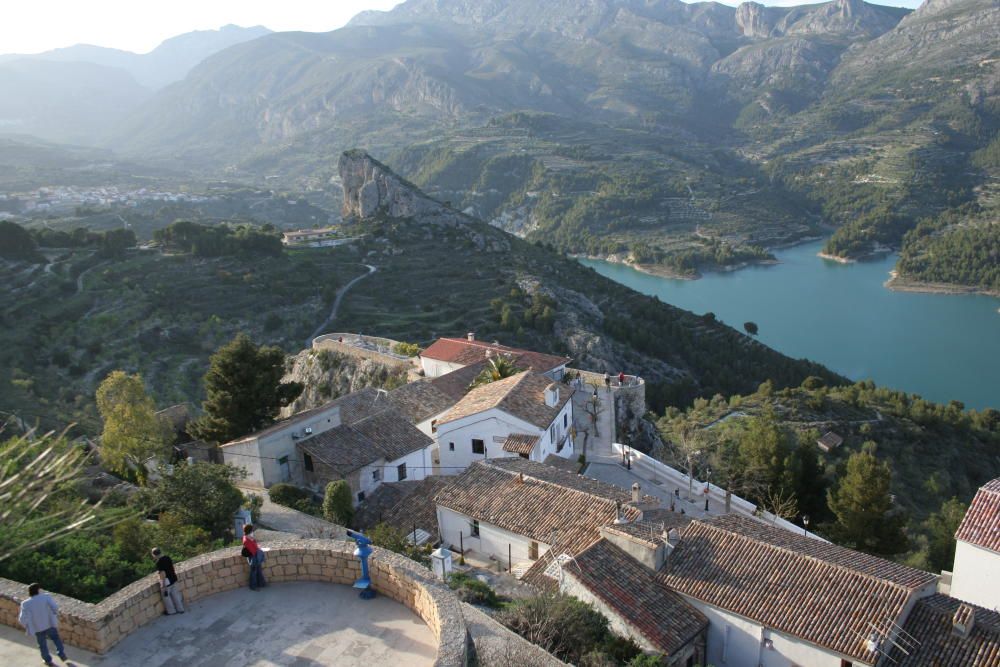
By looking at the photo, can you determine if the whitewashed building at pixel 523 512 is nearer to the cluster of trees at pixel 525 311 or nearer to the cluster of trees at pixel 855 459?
the cluster of trees at pixel 855 459

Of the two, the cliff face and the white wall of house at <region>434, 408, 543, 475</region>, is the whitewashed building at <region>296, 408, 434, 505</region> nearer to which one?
the white wall of house at <region>434, 408, 543, 475</region>

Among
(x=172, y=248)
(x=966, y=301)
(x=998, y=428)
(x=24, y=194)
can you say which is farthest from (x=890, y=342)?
(x=24, y=194)

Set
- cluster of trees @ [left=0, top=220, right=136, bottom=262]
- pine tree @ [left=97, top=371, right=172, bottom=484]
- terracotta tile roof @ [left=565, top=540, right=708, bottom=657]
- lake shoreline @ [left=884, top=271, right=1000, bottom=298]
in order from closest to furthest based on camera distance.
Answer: terracotta tile roof @ [left=565, top=540, right=708, bottom=657] → pine tree @ [left=97, top=371, right=172, bottom=484] → cluster of trees @ [left=0, top=220, right=136, bottom=262] → lake shoreline @ [left=884, top=271, right=1000, bottom=298]

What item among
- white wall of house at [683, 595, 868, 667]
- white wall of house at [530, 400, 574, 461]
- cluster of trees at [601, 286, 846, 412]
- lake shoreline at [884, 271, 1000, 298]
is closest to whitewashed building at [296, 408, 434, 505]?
white wall of house at [530, 400, 574, 461]

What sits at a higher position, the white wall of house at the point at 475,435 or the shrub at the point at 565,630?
the shrub at the point at 565,630

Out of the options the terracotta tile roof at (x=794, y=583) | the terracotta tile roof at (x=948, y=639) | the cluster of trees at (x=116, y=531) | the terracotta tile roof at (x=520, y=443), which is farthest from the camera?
the terracotta tile roof at (x=520, y=443)

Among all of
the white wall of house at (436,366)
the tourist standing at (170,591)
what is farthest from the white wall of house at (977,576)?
the white wall of house at (436,366)

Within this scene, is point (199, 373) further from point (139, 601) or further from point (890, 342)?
point (890, 342)
